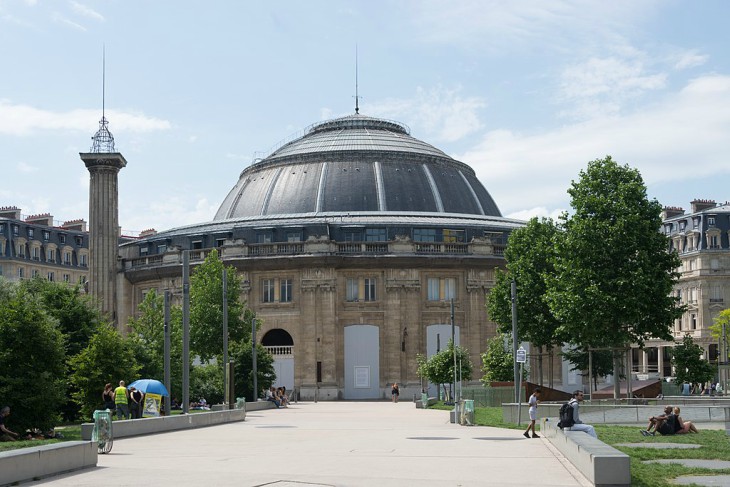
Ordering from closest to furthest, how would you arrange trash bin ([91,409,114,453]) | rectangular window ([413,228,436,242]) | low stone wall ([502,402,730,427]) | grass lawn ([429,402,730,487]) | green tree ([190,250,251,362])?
grass lawn ([429,402,730,487]) < trash bin ([91,409,114,453]) < low stone wall ([502,402,730,427]) < green tree ([190,250,251,362]) < rectangular window ([413,228,436,242])

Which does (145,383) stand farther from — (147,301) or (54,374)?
(147,301)

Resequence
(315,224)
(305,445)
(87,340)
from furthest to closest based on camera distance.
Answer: (315,224) < (87,340) < (305,445)

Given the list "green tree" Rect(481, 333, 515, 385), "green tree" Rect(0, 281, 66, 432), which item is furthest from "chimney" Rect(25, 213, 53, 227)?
"green tree" Rect(0, 281, 66, 432)

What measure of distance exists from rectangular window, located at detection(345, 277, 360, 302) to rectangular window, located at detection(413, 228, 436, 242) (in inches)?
263

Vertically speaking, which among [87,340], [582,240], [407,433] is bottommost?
[407,433]

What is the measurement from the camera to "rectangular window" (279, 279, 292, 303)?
8919cm

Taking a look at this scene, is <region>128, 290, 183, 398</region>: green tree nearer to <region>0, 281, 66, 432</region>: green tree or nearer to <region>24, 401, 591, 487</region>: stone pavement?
<region>0, 281, 66, 432</region>: green tree

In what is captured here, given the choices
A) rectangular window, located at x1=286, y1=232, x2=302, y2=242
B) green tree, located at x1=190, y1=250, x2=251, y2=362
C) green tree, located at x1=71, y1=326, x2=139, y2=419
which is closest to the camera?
green tree, located at x1=71, y1=326, x2=139, y2=419

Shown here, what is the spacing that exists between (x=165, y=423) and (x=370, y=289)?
51429 millimetres

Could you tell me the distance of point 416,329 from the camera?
3474 inches

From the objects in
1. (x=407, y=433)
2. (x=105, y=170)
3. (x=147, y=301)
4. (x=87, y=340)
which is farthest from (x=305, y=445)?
(x=105, y=170)

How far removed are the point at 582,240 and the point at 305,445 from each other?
29474 millimetres

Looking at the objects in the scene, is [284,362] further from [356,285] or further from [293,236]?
[293,236]

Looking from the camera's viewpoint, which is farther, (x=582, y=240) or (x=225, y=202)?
(x=225, y=202)
